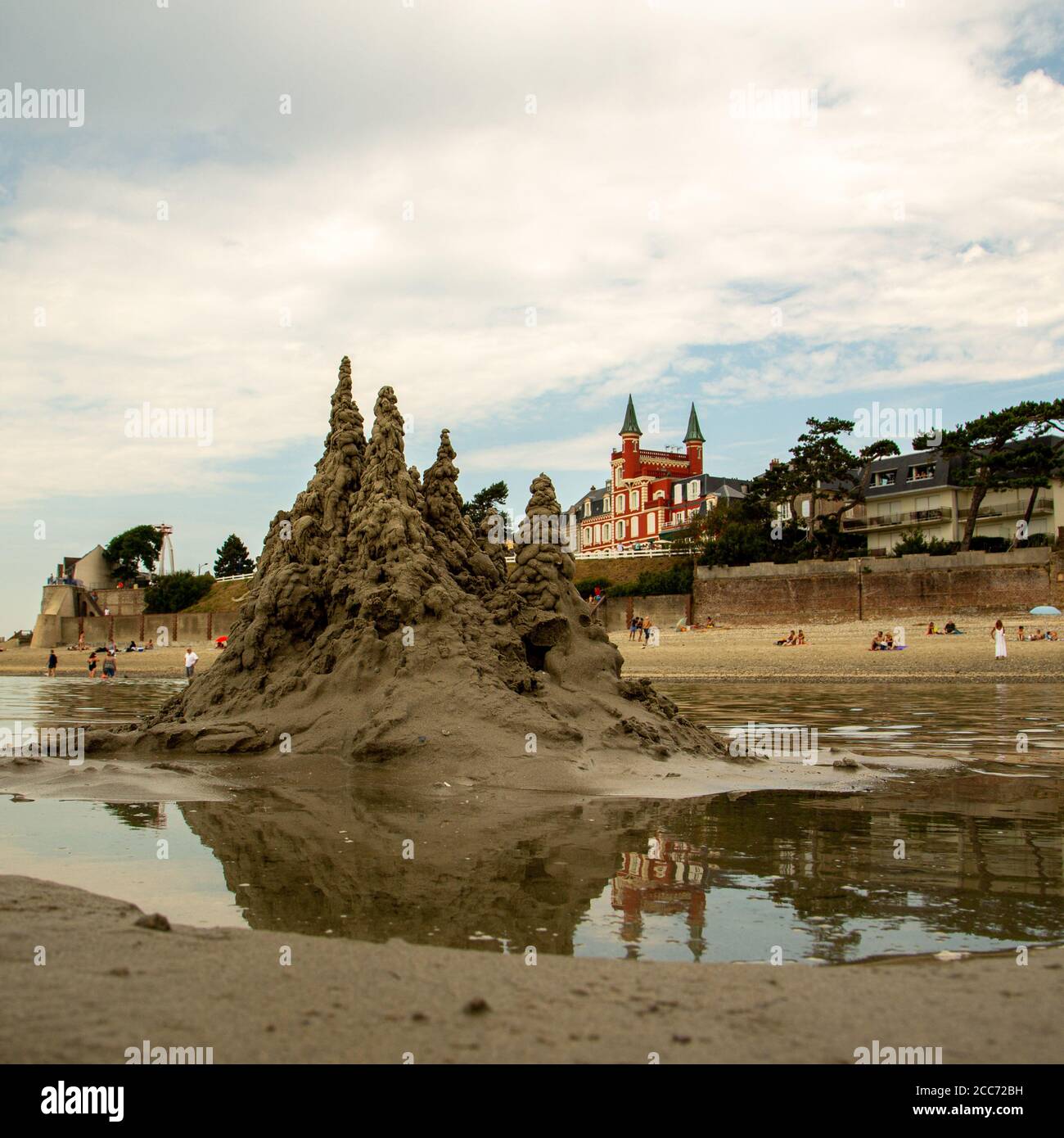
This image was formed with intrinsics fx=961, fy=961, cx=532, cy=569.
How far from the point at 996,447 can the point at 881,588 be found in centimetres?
1264

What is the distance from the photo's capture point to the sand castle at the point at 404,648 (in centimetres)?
932

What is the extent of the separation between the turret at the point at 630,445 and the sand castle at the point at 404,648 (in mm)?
90492

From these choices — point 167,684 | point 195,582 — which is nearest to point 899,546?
point 167,684

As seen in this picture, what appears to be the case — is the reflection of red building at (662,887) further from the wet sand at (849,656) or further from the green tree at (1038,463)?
the green tree at (1038,463)

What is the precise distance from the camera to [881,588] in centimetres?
5094

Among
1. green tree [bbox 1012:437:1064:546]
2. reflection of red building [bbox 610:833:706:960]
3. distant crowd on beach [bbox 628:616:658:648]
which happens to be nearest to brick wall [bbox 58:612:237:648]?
distant crowd on beach [bbox 628:616:658:648]

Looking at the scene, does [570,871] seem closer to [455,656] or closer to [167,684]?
[455,656]

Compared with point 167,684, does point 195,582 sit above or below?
above

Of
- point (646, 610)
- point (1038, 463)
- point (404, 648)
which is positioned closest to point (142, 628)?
point (646, 610)

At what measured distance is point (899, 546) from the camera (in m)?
59.6

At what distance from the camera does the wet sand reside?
30.2 meters

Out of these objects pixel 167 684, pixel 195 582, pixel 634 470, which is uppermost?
pixel 634 470

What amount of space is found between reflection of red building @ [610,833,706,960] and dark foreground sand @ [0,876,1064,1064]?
30.9 inches
